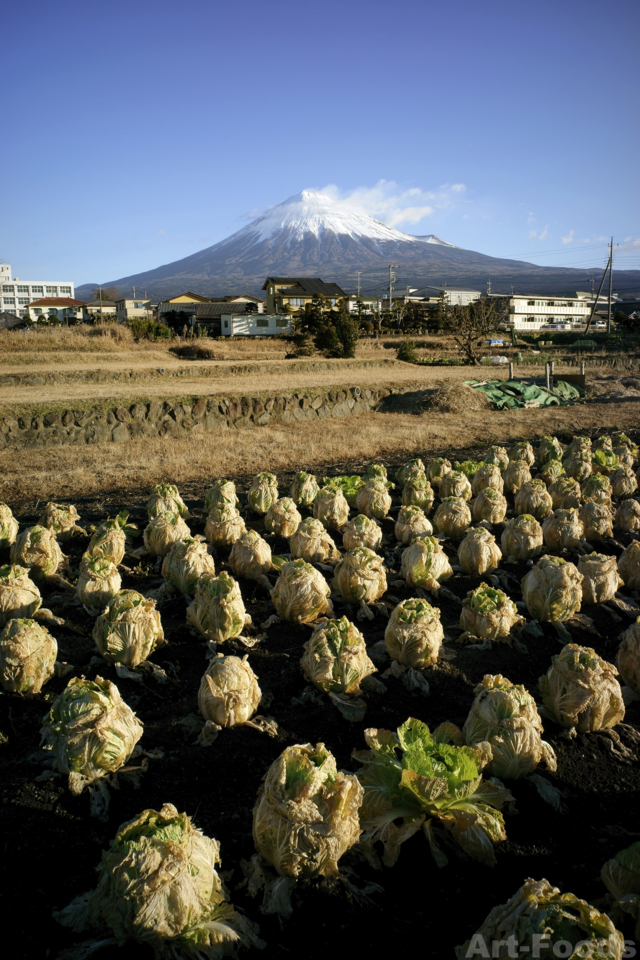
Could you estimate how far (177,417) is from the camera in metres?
16.3

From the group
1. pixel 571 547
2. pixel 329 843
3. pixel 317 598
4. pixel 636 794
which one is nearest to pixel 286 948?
pixel 329 843

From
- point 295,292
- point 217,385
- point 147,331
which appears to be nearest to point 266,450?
point 217,385

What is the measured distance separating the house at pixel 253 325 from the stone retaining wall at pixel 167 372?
25785mm

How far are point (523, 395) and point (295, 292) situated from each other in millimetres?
58467

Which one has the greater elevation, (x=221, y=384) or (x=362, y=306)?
(x=362, y=306)

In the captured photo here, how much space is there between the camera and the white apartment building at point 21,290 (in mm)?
120188

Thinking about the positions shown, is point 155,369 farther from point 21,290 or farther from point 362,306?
point 21,290

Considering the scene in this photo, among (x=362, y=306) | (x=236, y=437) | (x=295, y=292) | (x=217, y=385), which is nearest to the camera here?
(x=236, y=437)

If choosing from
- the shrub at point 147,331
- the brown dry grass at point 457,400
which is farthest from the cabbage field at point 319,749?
the shrub at point 147,331

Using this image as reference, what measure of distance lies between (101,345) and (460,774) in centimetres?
3541

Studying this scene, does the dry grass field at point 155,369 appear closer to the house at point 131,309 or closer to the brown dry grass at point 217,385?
the brown dry grass at point 217,385

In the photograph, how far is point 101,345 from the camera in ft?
114

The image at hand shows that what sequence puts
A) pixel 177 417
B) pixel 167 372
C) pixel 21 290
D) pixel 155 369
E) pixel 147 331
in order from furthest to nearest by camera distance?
pixel 21 290 → pixel 147 331 → pixel 155 369 → pixel 167 372 → pixel 177 417

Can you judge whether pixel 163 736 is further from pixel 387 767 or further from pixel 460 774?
pixel 460 774
